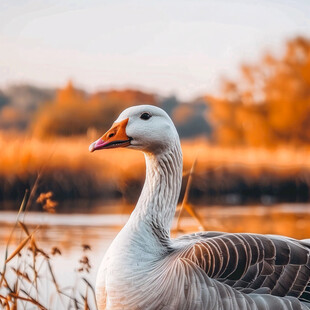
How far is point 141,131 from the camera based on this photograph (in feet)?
12.1

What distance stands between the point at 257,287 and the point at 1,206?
11475 mm

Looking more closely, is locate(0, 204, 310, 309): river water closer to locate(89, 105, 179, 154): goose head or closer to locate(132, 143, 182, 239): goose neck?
locate(132, 143, 182, 239): goose neck

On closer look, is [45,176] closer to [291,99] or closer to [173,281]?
[173,281]

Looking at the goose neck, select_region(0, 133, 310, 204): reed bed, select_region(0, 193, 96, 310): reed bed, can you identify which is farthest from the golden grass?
the goose neck

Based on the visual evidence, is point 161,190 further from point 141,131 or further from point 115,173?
point 115,173

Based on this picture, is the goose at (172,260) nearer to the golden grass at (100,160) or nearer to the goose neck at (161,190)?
the goose neck at (161,190)

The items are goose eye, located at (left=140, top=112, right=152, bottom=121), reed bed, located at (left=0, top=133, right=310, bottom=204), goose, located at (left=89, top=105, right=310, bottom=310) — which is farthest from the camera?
reed bed, located at (left=0, top=133, right=310, bottom=204)

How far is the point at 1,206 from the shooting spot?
14352 millimetres

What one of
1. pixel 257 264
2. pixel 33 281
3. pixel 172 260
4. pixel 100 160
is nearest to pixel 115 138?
pixel 172 260

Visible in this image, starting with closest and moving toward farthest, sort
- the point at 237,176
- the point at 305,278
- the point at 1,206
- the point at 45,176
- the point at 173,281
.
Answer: the point at 173,281, the point at 305,278, the point at 1,206, the point at 45,176, the point at 237,176

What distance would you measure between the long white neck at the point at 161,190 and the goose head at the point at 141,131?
83mm

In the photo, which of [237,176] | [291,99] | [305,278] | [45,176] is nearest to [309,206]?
[237,176]

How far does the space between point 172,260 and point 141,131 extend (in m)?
0.73

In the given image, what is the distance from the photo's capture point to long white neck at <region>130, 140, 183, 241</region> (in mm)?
3777
